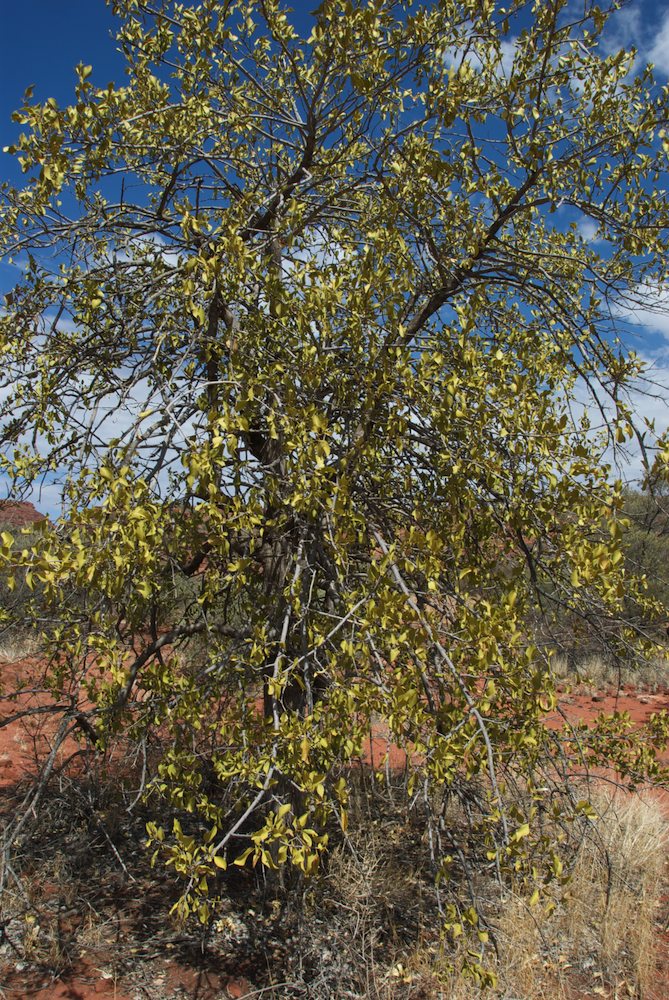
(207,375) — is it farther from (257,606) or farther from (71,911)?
→ (71,911)

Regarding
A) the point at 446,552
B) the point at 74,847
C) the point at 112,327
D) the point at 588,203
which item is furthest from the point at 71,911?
the point at 588,203

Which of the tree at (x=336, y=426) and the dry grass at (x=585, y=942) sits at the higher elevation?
the tree at (x=336, y=426)

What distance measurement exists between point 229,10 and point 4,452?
2.45 metres

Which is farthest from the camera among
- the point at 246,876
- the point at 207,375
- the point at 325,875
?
the point at 246,876

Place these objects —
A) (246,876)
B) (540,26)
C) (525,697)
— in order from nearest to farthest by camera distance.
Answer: (525,697) < (540,26) < (246,876)

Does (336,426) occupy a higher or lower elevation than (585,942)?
higher

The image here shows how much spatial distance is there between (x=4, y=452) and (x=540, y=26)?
316cm

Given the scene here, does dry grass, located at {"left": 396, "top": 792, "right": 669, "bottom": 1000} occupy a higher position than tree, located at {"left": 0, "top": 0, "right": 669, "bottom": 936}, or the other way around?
tree, located at {"left": 0, "top": 0, "right": 669, "bottom": 936}

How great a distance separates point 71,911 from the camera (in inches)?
161

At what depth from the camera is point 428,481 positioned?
3965 millimetres

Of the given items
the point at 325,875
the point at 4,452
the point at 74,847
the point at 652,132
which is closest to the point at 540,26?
the point at 652,132

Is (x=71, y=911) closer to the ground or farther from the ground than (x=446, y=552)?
closer to the ground

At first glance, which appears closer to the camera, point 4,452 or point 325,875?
point 4,452

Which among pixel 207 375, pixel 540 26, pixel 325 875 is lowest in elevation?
pixel 325 875
